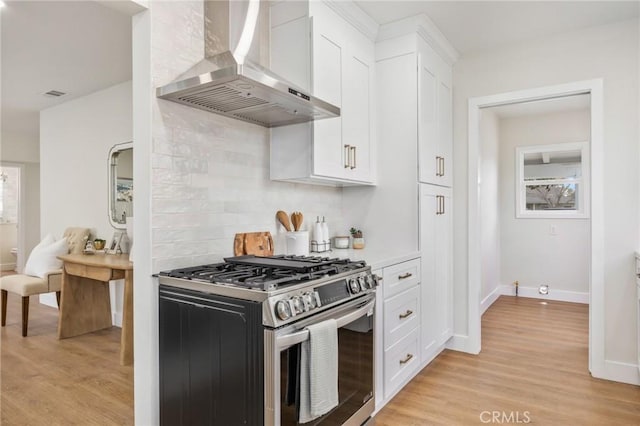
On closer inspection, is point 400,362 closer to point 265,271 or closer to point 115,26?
point 265,271

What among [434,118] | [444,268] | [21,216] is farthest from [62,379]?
[21,216]

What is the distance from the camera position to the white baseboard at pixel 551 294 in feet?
16.7

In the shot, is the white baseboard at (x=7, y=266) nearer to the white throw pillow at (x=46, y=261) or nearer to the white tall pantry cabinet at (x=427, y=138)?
the white throw pillow at (x=46, y=261)

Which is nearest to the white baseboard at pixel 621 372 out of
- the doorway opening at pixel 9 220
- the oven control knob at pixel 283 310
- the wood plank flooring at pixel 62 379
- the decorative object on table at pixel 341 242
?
the decorative object on table at pixel 341 242

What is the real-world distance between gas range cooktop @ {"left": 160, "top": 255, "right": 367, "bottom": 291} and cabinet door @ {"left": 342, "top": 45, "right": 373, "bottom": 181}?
2.87 feet

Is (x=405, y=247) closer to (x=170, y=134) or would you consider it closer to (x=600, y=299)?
(x=600, y=299)

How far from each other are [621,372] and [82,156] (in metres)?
5.59

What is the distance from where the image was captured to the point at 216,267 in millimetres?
1944

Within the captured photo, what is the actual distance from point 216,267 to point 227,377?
56 cm

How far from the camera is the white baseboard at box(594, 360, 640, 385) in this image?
2.79 metres

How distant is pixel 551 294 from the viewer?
528 centimetres

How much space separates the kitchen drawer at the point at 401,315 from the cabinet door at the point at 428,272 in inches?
5.3

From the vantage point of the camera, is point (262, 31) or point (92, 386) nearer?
point (262, 31)

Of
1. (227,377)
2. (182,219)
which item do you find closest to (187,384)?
(227,377)
